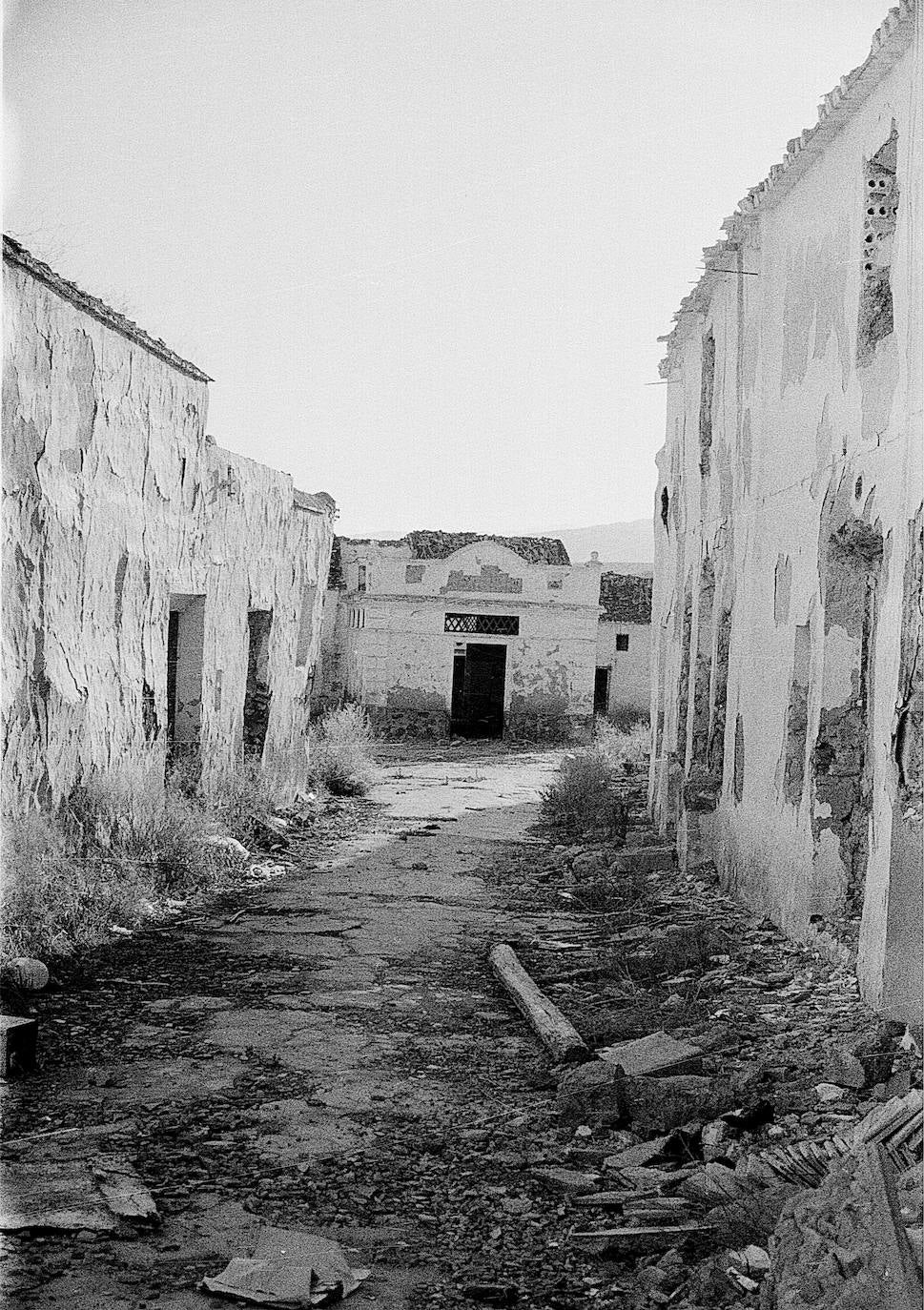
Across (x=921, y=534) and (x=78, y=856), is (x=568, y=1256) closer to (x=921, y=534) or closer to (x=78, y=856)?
(x=921, y=534)

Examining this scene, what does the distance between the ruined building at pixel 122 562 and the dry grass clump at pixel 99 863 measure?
0.72 feet

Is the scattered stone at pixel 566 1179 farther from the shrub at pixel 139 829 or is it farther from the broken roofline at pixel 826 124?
the broken roofline at pixel 826 124

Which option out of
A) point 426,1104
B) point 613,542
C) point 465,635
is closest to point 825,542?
point 426,1104

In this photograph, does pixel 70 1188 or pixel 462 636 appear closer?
pixel 70 1188

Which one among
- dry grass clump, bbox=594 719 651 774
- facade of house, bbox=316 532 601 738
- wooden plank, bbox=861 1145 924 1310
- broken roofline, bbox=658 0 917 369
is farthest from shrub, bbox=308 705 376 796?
wooden plank, bbox=861 1145 924 1310

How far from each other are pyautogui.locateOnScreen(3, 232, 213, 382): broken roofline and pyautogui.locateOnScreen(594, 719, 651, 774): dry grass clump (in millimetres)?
8442

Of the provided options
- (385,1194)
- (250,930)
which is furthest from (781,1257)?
(250,930)

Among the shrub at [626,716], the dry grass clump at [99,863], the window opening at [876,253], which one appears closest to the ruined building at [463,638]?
the shrub at [626,716]

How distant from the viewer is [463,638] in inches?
1061

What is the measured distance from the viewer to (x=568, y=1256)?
3.95 meters

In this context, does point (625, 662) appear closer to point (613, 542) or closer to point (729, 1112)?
point (729, 1112)

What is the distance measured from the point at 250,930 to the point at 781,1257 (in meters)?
5.41

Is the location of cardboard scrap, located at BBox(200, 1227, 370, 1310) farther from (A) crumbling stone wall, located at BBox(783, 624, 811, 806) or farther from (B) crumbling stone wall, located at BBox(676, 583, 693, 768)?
(B) crumbling stone wall, located at BBox(676, 583, 693, 768)

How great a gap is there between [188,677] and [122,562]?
6.57ft
